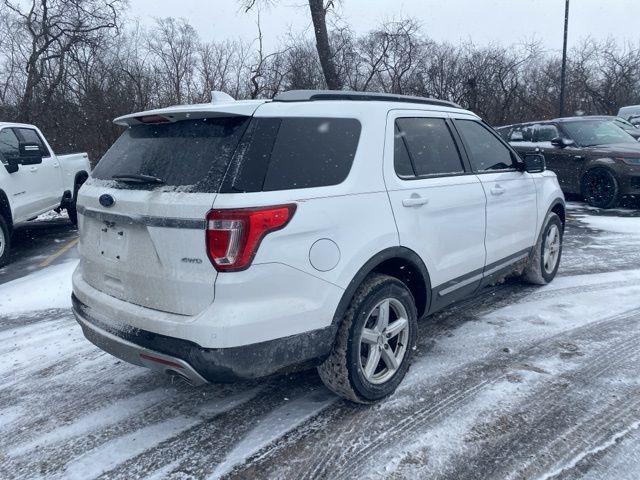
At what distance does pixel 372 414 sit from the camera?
116 inches

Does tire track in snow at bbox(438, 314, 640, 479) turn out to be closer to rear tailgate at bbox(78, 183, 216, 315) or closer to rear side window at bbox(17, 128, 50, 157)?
rear tailgate at bbox(78, 183, 216, 315)

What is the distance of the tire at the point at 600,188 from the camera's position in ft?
31.2

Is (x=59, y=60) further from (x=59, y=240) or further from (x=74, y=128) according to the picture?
(x=59, y=240)

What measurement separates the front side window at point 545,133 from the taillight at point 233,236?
9837 mm

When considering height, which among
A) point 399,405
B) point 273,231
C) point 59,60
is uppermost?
point 59,60

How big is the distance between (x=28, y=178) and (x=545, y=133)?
9.80m

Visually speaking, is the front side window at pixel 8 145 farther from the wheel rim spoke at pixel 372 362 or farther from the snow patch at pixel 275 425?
the wheel rim spoke at pixel 372 362

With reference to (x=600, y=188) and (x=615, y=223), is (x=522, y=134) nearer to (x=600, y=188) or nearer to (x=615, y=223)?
(x=600, y=188)

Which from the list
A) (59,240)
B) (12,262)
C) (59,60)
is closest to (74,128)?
(59,60)

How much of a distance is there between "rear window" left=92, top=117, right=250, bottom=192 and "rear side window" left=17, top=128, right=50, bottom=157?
21.2ft

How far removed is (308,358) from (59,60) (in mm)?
21798

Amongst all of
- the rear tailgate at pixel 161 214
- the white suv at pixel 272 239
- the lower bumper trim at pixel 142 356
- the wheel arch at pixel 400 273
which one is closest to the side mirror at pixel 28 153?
the white suv at pixel 272 239

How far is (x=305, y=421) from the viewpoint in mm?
2902

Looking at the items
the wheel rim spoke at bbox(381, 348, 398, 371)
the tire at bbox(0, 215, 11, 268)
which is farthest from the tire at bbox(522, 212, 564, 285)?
the tire at bbox(0, 215, 11, 268)
